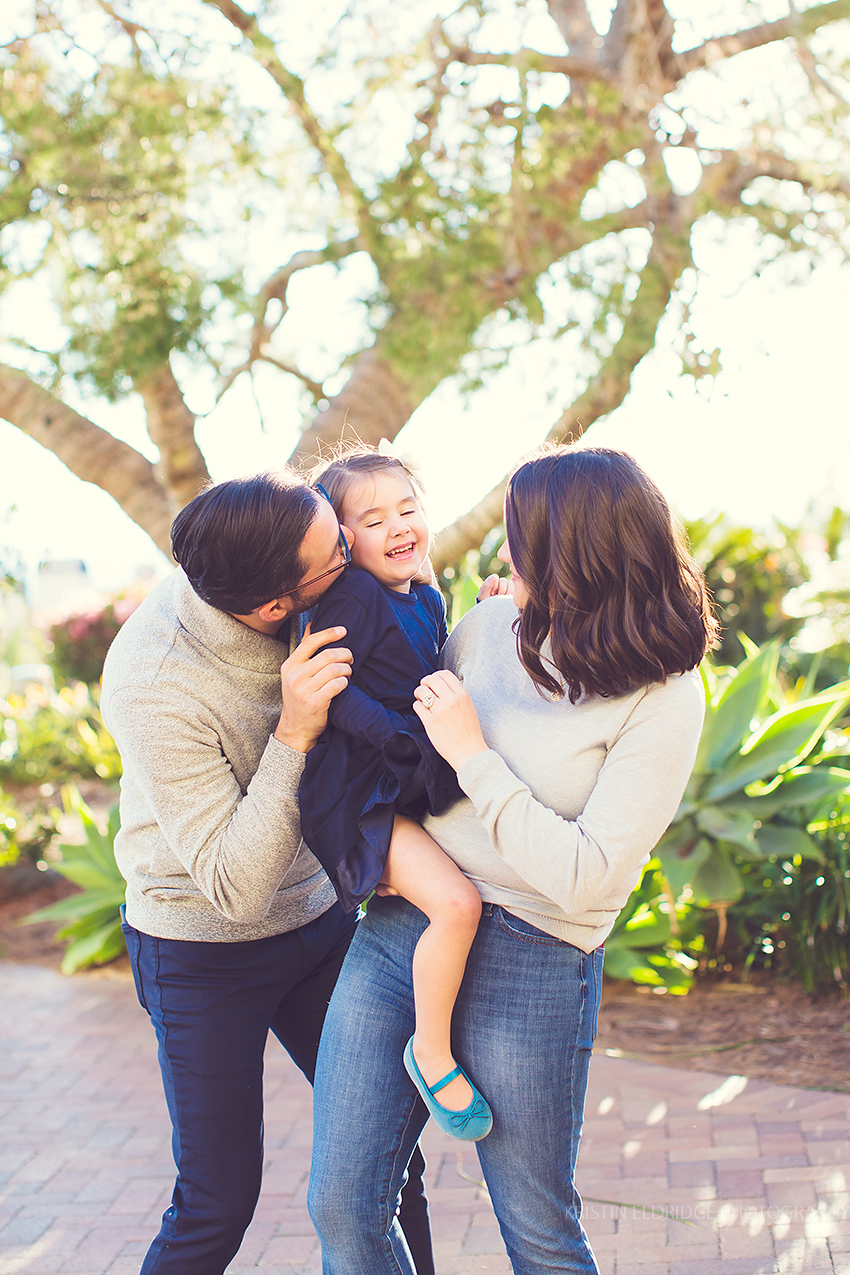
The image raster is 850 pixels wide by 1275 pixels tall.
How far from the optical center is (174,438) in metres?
6.17

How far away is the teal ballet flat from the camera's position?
1.85 metres

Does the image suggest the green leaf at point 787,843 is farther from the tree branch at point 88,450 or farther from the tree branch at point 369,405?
the tree branch at point 88,450

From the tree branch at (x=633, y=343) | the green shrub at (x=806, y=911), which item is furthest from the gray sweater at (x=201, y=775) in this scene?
the green shrub at (x=806, y=911)

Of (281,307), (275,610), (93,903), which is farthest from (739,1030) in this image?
(281,307)

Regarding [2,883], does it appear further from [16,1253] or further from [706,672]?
[706,672]

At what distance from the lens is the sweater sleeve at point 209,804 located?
6.68 feet

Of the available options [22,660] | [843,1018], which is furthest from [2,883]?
[22,660]

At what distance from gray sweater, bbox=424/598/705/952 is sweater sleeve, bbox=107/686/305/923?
1.00 ft

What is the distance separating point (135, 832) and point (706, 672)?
324 centimetres

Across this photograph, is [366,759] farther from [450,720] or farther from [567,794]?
[567,794]

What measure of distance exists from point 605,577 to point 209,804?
0.88m

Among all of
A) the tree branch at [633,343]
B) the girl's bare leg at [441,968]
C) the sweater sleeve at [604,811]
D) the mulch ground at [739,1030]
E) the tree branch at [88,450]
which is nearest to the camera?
the sweater sleeve at [604,811]

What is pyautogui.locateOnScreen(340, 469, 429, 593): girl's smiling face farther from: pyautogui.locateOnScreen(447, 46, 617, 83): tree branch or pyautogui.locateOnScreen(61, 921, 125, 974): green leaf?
pyautogui.locateOnScreen(61, 921, 125, 974): green leaf

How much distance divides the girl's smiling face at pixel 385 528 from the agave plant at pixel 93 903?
12.3ft
